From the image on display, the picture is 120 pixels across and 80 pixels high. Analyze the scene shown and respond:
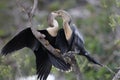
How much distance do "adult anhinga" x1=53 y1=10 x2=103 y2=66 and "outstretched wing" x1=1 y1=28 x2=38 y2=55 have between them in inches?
15.1

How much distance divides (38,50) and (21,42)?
0.19m

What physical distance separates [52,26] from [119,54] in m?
2.74

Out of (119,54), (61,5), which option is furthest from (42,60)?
(61,5)

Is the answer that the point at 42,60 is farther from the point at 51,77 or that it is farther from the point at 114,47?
the point at 114,47

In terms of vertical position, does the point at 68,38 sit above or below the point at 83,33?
above

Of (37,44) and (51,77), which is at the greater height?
(37,44)

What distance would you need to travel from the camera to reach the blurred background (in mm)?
7758

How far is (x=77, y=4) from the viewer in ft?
47.3

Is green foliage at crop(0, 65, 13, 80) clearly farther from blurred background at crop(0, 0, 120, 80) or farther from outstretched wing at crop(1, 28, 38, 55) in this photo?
outstretched wing at crop(1, 28, 38, 55)

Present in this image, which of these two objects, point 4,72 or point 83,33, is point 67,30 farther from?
point 83,33

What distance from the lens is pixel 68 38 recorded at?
19.0 ft

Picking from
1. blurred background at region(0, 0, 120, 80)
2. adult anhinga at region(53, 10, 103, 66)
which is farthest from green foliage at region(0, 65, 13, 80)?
adult anhinga at region(53, 10, 103, 66)

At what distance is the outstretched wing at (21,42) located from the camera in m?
6.05

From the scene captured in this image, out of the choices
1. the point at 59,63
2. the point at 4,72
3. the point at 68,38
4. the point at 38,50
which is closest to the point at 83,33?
the point at 4,72
